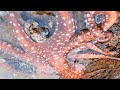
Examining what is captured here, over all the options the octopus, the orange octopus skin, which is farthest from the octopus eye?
the orange octopus skin

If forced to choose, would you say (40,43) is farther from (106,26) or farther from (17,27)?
(106,26)

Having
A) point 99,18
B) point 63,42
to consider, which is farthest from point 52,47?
point 99,18

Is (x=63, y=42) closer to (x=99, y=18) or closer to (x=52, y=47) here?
(x=52, y=47)

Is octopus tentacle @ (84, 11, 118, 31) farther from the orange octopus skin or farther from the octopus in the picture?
the orange octopus skin

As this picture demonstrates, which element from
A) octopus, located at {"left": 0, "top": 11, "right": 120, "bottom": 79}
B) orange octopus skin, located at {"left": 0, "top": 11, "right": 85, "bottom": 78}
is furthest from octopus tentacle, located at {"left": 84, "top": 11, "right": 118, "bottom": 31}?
orange octopus skin, located at {"left": 0, "top": 11, "right": 85, "bottom": 78}

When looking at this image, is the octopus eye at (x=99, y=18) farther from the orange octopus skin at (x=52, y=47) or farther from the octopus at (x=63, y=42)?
the orange octopus skin at (x=52, y=47)

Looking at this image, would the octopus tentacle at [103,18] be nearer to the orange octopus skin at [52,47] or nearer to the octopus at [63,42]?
the octopus at [63,42]

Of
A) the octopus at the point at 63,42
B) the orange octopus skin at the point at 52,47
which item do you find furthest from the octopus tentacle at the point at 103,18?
the orange octopus skin at the point at 52,47
